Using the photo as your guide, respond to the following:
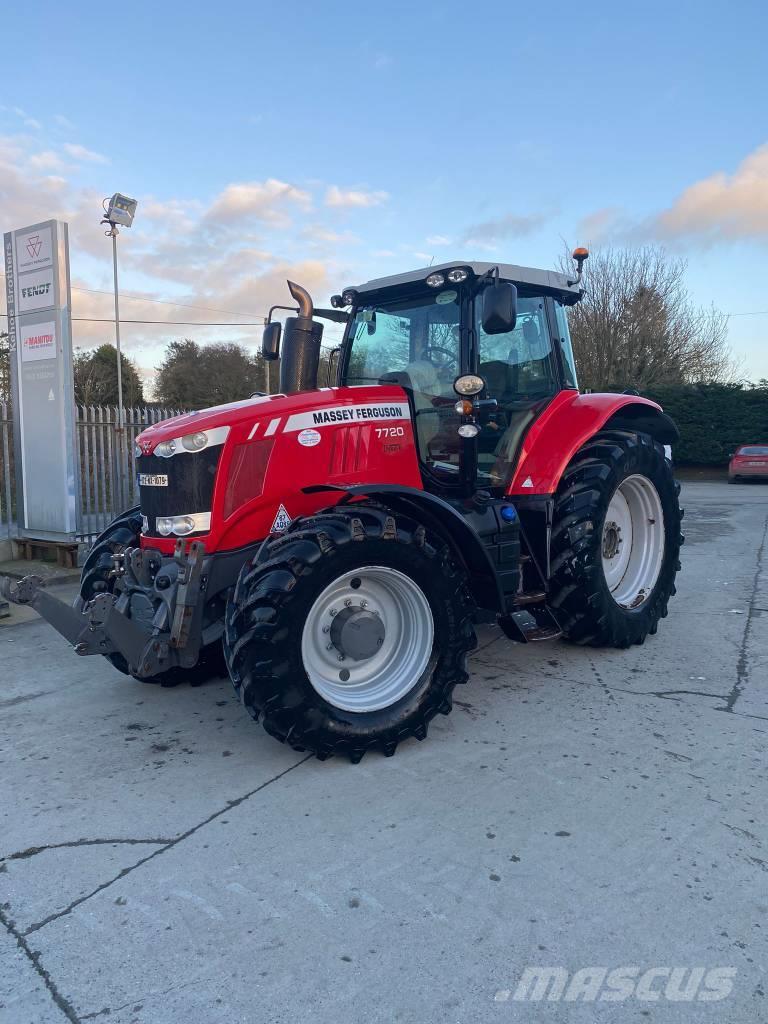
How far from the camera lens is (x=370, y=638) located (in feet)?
11.3

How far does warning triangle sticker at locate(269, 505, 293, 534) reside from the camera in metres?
3.57

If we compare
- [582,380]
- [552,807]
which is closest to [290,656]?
[552,807]

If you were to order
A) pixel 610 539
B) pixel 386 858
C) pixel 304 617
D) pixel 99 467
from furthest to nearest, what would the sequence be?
pixel 99 467 → pixel 610 539 → pixel 304 617 → pixel 386 858

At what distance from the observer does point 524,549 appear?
4.48 meters

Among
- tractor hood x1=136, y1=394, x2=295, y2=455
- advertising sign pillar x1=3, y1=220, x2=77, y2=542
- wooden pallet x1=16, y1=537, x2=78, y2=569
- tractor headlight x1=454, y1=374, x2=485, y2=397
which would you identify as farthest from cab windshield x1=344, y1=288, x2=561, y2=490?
wooden pallet x1=16, y1=537, x2=78, y2=569

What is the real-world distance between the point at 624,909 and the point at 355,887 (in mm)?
836

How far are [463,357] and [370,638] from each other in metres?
1.74

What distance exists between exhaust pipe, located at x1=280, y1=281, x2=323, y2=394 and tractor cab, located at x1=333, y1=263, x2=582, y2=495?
399 mm

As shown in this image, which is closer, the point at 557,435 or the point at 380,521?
the point at 380,521

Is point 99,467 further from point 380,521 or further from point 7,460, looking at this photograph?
point 380,521

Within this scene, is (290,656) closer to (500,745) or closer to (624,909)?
(500,745)

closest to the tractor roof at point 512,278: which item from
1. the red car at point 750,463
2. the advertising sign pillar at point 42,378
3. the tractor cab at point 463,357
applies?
the tractor cab at point 463,357

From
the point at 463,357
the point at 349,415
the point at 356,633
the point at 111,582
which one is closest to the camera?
the point at 356,633

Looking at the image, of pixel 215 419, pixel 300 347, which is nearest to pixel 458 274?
pixel 300 347
